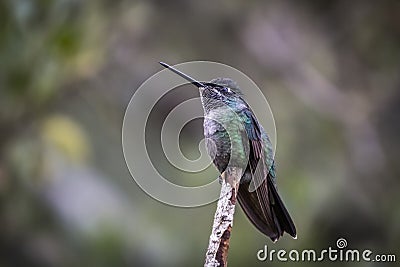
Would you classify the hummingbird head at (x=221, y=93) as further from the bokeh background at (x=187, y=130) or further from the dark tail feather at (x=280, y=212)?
the bokeh background at (x=187, y=130)

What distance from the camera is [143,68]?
8.02 m

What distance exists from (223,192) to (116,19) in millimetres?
5105

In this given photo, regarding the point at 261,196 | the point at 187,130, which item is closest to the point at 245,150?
the point at 261,196

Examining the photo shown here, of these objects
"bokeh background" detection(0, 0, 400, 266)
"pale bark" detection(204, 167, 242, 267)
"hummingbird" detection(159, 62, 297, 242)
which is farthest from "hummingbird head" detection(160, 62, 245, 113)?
"bokeh background" detection(0, 0, 400, 266)

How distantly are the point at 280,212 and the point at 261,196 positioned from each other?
95mm

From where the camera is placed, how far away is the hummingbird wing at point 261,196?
1812 mm

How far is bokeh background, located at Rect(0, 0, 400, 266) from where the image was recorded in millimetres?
5758

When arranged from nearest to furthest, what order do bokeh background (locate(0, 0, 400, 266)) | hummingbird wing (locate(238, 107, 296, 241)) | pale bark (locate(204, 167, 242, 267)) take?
pale bark (locate(204, 167, 242, 267)) < hummingbird wing (locate(238, 107, 296, 241)) < bokeh background (locate(0, 0, 400, 266))

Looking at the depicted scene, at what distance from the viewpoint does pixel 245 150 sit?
72.2 inches

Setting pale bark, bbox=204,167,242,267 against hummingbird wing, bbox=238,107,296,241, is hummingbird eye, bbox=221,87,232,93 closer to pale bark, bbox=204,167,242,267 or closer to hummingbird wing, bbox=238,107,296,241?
hummingbird wing, bbox=238,107,296,241

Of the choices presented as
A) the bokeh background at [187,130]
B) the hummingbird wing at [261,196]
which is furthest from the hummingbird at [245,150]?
the bokeh background at [187,130]

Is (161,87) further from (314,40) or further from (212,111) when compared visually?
(212,111)

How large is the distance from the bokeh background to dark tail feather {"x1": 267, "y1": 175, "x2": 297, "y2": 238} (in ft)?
11.0

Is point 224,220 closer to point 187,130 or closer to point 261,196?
point 261,196
